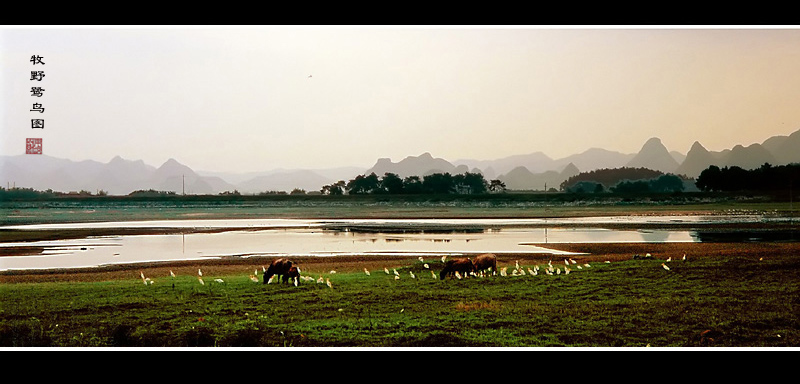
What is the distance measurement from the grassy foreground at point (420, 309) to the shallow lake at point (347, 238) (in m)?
0.33

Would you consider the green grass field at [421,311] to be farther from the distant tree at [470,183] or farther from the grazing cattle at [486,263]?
the distant tree at [470,183]

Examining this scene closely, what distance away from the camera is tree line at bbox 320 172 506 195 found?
729cm

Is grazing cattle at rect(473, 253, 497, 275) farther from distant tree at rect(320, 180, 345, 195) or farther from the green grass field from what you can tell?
distant tree at rect(320, 180, 345, 195)

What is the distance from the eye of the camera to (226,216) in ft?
24.5

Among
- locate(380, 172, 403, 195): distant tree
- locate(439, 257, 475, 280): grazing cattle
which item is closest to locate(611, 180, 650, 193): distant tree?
locate(439, 257, 475, 280): grazing cattle

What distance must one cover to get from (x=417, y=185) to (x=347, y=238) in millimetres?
1103

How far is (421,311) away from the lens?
646 cm

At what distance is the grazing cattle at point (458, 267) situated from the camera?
730cm

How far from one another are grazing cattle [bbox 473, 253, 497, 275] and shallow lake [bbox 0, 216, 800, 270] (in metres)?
0.15

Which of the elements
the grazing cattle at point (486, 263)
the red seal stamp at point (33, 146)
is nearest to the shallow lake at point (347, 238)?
the grazing cattle at point (486, 263)

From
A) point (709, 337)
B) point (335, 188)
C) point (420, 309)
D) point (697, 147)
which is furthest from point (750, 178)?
point (335, 188)
